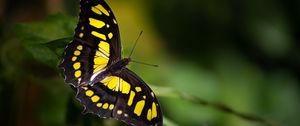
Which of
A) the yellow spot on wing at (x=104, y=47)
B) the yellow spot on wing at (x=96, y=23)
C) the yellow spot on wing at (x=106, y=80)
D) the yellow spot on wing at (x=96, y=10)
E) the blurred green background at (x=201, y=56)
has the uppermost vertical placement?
the blurred green background at (x=201, y=56)

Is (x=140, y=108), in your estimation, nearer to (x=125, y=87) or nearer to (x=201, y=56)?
(x=125, y=87)

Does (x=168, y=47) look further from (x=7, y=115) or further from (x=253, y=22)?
(x=7, y=115)

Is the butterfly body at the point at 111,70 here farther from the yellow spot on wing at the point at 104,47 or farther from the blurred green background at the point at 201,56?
the blurred green background at the point at 201,56

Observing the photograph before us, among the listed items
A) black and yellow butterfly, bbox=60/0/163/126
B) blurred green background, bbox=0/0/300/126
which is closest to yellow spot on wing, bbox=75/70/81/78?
black and yellow butterfly, bbox=60/0/163/126

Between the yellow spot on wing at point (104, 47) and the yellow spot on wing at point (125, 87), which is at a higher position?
the yellow spot on wing at point (104, 47)

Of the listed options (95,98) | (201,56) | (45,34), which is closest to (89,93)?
(95,98)

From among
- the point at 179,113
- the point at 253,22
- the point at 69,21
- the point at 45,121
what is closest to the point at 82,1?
the point at 69,21

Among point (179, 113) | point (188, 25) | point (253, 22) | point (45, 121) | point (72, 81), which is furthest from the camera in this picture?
point (188, 25)

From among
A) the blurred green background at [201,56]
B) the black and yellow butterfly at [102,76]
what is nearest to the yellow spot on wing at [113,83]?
the black and yellow butterfly at [102,76]
